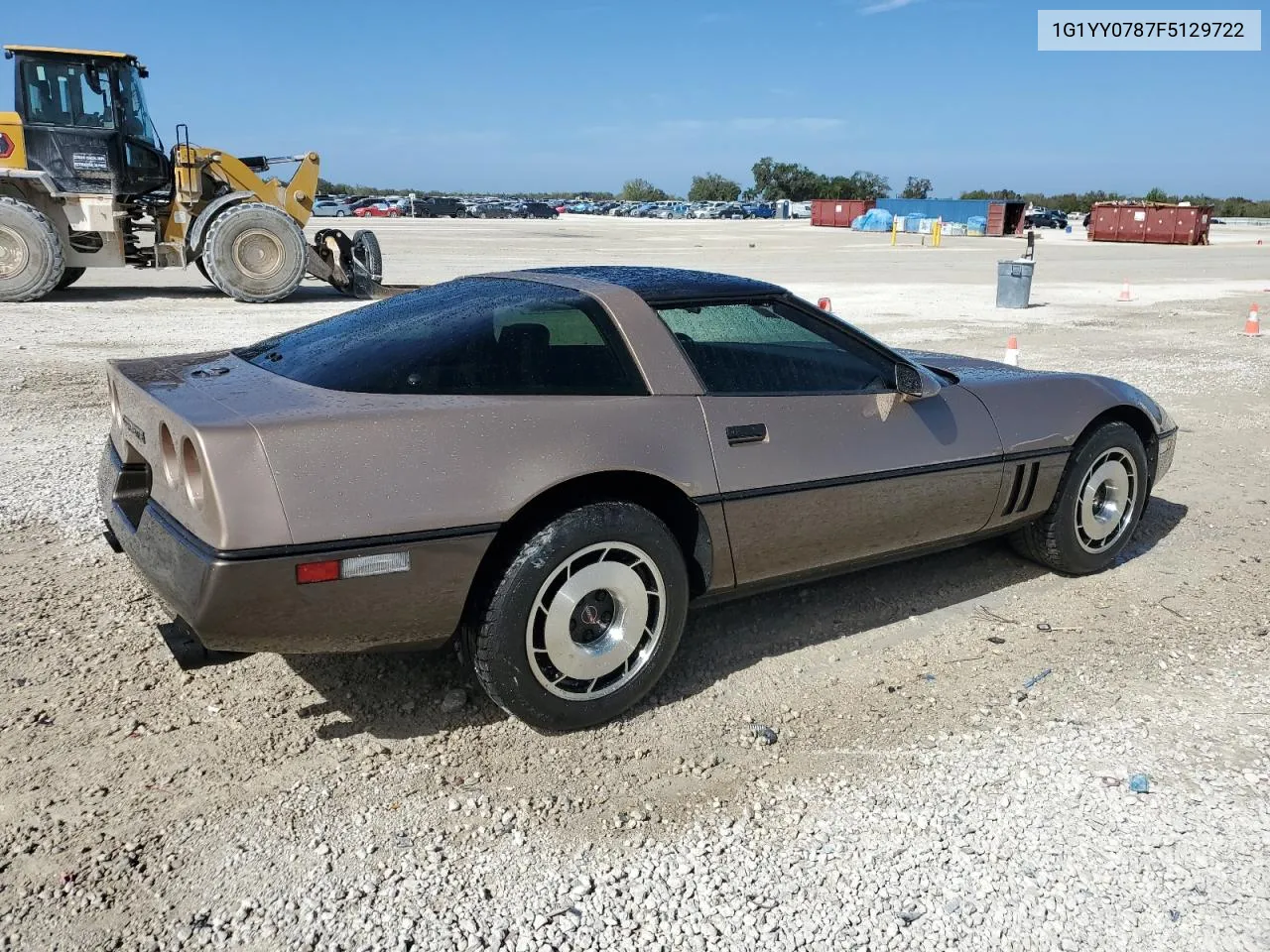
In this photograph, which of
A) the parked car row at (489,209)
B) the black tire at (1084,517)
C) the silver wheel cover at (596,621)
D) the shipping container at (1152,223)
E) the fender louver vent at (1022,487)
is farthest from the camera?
the parked car row at (489,209)

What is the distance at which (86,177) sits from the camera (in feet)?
47.9

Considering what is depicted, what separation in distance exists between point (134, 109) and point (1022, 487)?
14.6 metres

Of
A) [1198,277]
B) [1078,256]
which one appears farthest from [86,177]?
[1078,256]

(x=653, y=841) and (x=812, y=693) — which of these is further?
(x=812, y=693)

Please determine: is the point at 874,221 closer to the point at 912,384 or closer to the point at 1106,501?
the point at 1106,501

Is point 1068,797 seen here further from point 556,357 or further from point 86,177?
point 86,177

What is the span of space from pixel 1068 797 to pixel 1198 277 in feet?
86.5

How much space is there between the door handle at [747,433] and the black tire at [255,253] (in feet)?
43.8

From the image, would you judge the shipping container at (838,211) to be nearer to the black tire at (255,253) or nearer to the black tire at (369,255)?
the black tire at (369,255)

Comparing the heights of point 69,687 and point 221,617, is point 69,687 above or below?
below

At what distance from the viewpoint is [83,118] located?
572 inches

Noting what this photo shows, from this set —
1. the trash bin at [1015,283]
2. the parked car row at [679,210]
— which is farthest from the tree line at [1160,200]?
the trash bin at [1015,283]

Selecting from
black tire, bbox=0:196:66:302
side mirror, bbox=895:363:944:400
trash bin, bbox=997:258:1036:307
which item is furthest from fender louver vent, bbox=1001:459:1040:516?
black tire, bbox=0:196:66:302

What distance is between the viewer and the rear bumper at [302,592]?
2748 millimetres
